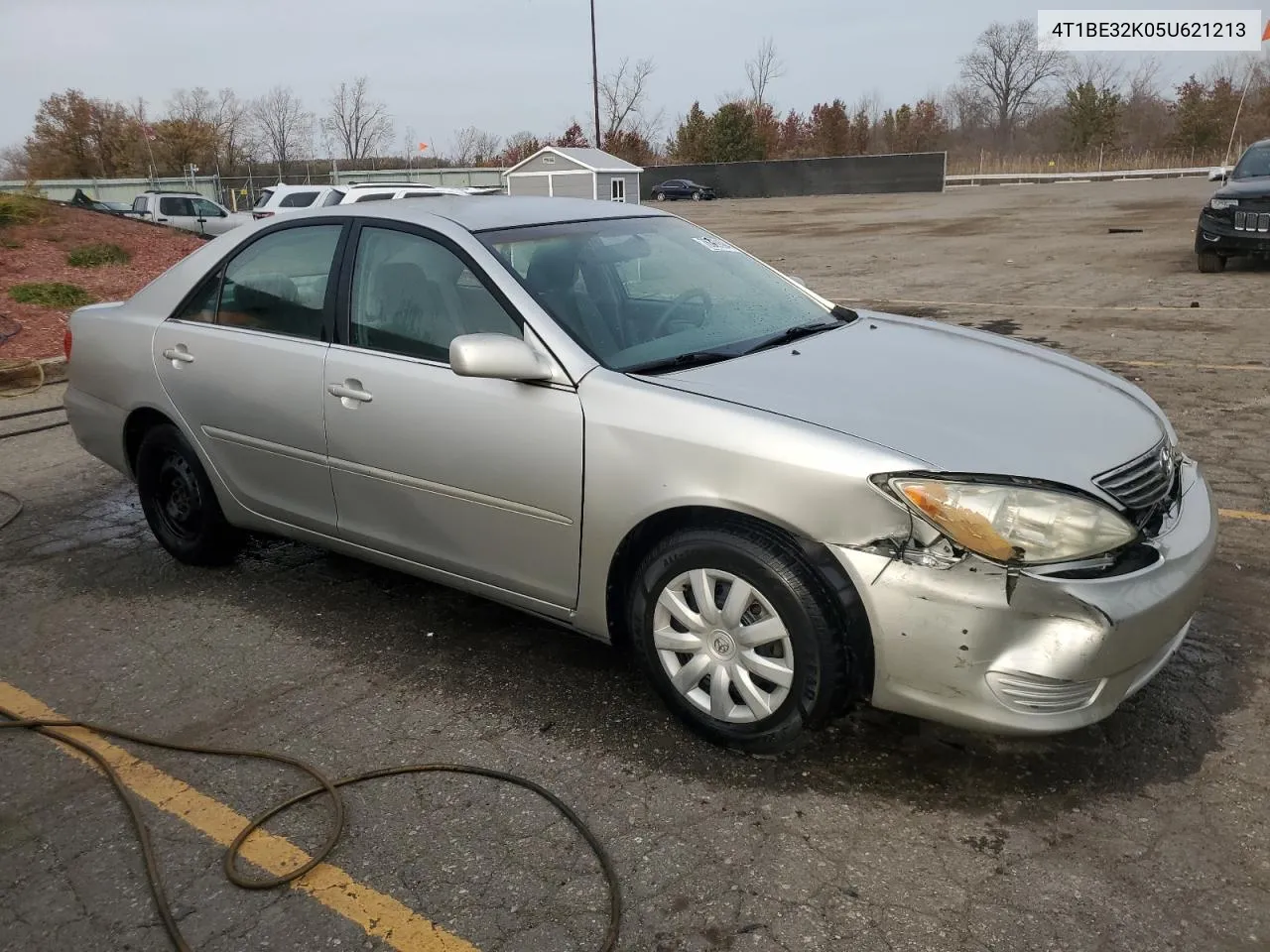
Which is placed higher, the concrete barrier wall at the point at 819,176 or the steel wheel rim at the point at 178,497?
the concrete barrier wall at the point at 819,176

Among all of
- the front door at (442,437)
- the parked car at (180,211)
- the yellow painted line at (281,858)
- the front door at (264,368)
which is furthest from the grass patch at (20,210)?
the yellow painted line at (281,858)

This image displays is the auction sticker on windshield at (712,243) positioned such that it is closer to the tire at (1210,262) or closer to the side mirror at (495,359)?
the side mirror at (495,359)

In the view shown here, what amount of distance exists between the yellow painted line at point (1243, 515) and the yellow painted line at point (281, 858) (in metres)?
4.07

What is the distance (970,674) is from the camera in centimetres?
259

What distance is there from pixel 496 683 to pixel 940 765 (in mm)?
1494

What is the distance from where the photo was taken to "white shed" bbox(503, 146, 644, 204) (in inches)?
1174

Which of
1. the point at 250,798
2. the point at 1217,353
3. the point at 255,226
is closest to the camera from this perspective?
the point at 250,798

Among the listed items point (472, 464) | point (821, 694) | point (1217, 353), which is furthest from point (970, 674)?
point (1217, 353)

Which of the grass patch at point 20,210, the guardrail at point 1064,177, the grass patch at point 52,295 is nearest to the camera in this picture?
the grass patch at point 52,295

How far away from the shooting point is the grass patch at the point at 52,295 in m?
11.7

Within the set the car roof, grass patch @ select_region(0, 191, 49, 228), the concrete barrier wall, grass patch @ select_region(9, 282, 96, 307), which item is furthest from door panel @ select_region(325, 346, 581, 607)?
the concrete barrier wall

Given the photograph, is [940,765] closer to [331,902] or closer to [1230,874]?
[1230,874]

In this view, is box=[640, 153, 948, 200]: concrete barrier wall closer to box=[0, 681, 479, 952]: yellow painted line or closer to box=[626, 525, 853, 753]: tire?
box=[626, 525, 853, 753]: tire

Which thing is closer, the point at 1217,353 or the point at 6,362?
the point at 1217,353
